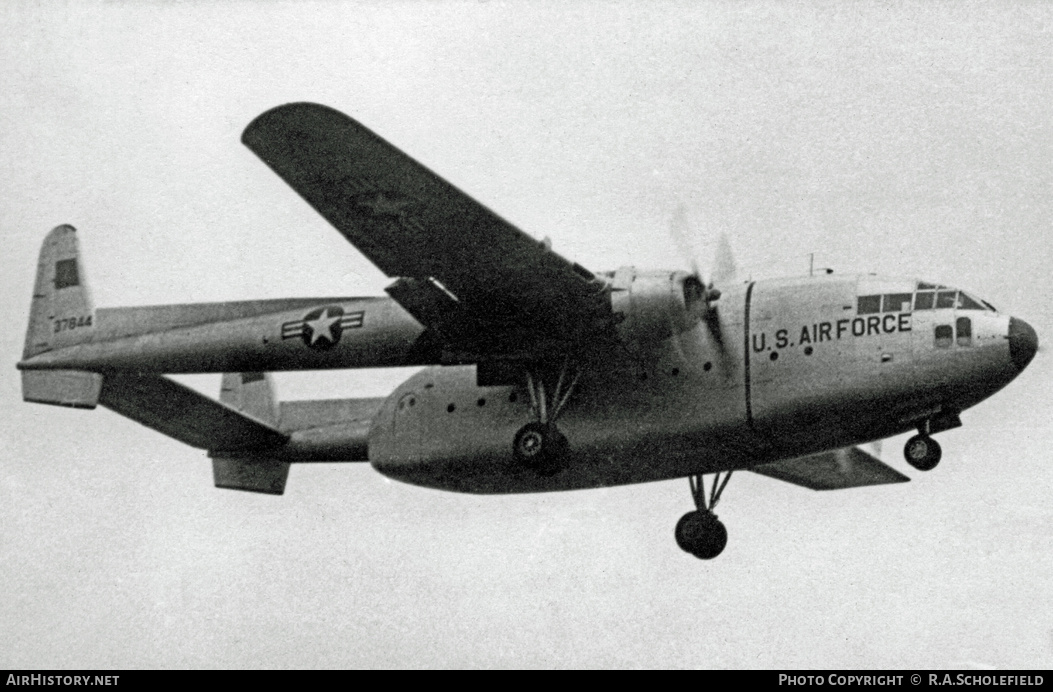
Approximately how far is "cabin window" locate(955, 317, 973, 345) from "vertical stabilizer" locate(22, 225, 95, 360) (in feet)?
41.1

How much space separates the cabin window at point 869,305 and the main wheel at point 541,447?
4191 mm

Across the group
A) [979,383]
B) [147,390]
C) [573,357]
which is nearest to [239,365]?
[147,390]

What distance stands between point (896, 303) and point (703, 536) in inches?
205

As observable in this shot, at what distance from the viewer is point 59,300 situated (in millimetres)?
22844

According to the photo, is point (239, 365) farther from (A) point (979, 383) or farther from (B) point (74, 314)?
(A) point (979, 383)

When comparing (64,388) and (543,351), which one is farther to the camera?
(64,388)

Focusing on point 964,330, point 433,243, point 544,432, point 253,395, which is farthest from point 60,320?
point 964,330

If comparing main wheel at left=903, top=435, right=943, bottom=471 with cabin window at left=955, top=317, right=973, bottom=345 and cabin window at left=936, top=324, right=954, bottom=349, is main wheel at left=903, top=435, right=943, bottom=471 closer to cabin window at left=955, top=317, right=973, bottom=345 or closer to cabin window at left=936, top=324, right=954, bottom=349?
cabin window at left=936, top=324, right=954, bottom=349

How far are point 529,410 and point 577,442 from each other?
102cm

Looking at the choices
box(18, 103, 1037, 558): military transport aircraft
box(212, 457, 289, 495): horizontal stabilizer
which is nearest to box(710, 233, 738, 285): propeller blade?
box(18, 103, 1037, 558): military transport aircraft

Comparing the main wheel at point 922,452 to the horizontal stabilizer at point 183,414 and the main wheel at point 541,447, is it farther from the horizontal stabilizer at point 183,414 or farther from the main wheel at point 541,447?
the horizontal stabilizer at point 183,414

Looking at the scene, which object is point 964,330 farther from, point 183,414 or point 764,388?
point 183,414

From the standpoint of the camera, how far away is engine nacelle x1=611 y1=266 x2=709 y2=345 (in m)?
18.2

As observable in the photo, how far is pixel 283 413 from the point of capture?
2455cm
